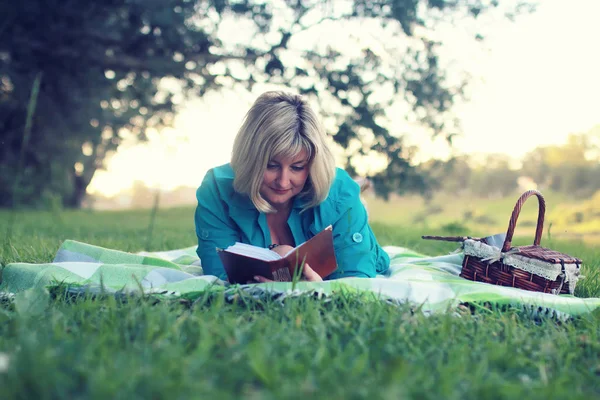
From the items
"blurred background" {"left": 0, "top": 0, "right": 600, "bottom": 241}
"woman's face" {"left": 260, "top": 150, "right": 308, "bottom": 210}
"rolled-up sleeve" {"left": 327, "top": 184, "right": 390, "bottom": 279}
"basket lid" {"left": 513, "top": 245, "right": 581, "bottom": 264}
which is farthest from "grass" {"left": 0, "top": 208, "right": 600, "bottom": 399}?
"blurred background" {"left": 0, "top": 0, "right": 600, "bottom": 241}

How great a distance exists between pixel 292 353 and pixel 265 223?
1498 mm

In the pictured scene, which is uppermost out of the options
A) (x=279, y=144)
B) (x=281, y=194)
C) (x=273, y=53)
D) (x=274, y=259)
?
(x=273, y=53)

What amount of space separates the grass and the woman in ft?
2.27

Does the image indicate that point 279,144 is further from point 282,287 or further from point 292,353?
point 292,353

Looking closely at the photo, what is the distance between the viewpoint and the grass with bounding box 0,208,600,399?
3.78 ft

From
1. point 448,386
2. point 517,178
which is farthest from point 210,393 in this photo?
point 517,178

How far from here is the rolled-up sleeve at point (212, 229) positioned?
2.77 meters

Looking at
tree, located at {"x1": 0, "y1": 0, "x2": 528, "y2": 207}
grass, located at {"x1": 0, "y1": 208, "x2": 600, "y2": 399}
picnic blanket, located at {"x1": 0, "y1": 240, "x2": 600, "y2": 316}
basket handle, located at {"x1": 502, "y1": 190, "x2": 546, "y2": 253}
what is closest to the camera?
grass, located at {"x1": 0, "y1": 208, "x2": 600, "y2": 399}

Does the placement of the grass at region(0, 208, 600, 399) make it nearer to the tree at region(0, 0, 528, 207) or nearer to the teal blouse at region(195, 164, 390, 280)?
the teal blouse at region(195, 164, 390, 280)

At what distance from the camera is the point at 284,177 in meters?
2.62

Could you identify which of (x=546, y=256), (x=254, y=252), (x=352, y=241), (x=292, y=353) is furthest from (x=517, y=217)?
(x=292, y=353)

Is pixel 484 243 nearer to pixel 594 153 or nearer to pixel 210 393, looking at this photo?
pixel 210 393

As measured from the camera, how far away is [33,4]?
251 inches

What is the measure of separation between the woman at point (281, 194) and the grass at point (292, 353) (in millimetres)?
691
